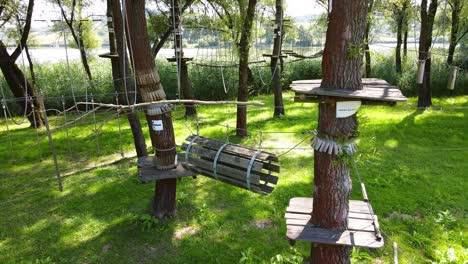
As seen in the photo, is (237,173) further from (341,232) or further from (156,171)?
(156,171)

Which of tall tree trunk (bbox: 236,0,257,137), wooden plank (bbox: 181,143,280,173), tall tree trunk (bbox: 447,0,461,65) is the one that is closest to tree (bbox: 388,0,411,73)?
tall tree trunk (bbox: 447,0,461,65)

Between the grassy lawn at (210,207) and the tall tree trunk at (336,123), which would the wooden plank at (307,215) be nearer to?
the tall tree trunk at (336,123)

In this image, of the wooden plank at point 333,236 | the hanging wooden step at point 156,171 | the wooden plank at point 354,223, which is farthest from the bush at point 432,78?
the wooden plank at point 333,236

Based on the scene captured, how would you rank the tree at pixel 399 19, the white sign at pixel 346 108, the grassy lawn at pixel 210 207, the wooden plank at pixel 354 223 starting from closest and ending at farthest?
the white sign at pixel 346 108, the wooden plank at pixel 354 223, the grassy lawn at pixel 210 207, the tree at pixel 399 19

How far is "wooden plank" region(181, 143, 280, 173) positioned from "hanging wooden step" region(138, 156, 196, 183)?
1.53ft

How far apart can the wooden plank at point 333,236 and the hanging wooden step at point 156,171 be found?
1.54 m

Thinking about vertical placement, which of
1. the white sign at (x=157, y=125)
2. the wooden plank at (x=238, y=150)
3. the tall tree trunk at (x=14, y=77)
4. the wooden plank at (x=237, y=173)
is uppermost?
the tall tree trunk at (x=14, y=77)

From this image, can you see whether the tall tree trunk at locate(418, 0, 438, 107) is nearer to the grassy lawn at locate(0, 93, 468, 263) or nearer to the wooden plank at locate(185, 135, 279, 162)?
the grassy lawn at locate(0, 93, 468, 263)

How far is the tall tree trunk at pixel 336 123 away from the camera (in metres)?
2.45

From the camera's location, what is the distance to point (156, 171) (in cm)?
403

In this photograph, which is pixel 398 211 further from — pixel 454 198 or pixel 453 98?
pixel 453 98

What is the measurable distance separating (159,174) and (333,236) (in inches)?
79.5

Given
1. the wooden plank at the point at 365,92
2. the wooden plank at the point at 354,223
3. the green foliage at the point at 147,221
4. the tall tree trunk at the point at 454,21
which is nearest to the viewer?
the wooden plank at the point at 365,92

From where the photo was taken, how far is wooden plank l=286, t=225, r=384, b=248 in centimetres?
259
